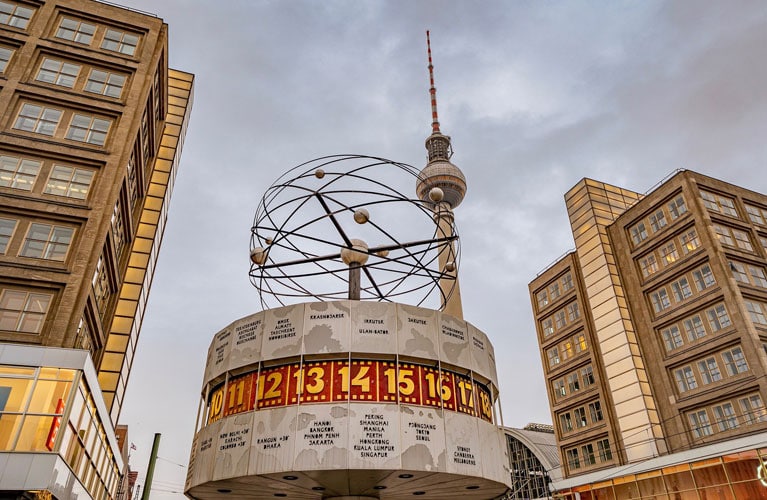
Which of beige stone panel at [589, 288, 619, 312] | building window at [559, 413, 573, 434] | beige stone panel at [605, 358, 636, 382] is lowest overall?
building window at [559, 413, 573, 434]

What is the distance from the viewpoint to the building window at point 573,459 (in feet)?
168

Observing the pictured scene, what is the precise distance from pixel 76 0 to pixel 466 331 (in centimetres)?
3748

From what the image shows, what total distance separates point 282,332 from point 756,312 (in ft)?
128

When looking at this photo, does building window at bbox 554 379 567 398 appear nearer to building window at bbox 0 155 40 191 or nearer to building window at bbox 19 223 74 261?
building window at bbox 19 223 74 261

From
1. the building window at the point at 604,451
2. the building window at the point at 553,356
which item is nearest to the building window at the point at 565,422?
the building window at the point at 604,451

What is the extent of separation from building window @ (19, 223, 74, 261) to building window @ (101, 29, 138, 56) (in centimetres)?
1543

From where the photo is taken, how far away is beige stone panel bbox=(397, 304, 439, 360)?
17188mm

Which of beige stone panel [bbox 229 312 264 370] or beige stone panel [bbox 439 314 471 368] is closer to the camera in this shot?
beige stone panel [bbox 229 312 264 370]

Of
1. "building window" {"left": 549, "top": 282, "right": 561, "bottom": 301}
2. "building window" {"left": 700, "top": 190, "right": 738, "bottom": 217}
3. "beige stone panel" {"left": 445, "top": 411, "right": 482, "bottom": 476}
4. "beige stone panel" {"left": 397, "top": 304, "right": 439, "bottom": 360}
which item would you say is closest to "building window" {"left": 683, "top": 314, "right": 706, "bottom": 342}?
"building window" {"left": 700, "top": 190, "right": 738, "bottom": 217}

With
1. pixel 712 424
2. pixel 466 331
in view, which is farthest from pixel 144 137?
pixel 712 424

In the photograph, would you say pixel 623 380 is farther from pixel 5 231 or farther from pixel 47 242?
pixel 5 231

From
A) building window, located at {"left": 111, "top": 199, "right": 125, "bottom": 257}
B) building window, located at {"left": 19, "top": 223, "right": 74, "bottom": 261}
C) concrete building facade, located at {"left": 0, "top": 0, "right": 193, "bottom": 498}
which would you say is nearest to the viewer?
concrete building facade, located at {"left": 0, "top": 0, "right": 193, "bottom": 498}

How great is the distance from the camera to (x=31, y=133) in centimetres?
3059

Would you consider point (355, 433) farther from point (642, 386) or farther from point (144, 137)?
point (642, 386)
